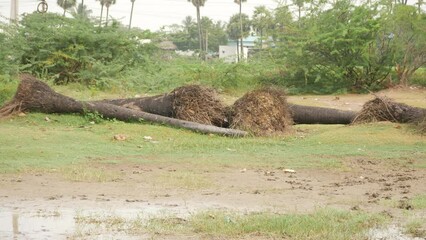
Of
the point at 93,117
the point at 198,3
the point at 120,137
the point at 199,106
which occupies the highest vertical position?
the point at 198,3

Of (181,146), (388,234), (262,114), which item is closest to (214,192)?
(388,234)

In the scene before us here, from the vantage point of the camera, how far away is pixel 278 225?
640cm

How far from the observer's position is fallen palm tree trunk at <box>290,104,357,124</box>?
1535 centimetres

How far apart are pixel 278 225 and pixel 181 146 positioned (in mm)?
6163

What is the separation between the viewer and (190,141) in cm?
1288

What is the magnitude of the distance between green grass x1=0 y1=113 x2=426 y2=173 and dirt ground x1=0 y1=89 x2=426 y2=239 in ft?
2.01

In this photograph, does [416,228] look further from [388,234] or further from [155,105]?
[155,105]

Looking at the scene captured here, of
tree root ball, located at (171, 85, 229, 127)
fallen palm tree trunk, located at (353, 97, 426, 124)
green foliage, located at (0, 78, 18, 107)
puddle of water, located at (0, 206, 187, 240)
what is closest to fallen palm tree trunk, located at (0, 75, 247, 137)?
tree root ball, located at (171, 85, 229, 127)

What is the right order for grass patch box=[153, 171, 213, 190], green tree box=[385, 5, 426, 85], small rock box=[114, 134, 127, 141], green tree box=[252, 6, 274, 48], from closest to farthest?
grass patch box=[153, 171, 213, 190] < small rock box=[114, 134, 127, 141] < green tree box=[385, 5, 426, 85] < green tree box=[252, 6, 274, 48]

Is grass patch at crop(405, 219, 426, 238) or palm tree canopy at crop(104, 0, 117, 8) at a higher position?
palm tree canopy at crop(104, 0, 117, 8)

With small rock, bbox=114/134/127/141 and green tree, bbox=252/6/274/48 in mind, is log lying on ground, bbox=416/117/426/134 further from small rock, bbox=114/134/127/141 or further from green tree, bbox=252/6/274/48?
green tree, bbox=252/6/274/48

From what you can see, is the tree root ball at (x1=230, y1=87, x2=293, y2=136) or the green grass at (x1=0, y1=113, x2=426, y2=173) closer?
the green grass at (x1=0, y1=113, x2=426, y2=173)

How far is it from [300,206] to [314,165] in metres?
3.17

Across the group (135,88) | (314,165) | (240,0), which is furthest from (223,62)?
(240,0)
